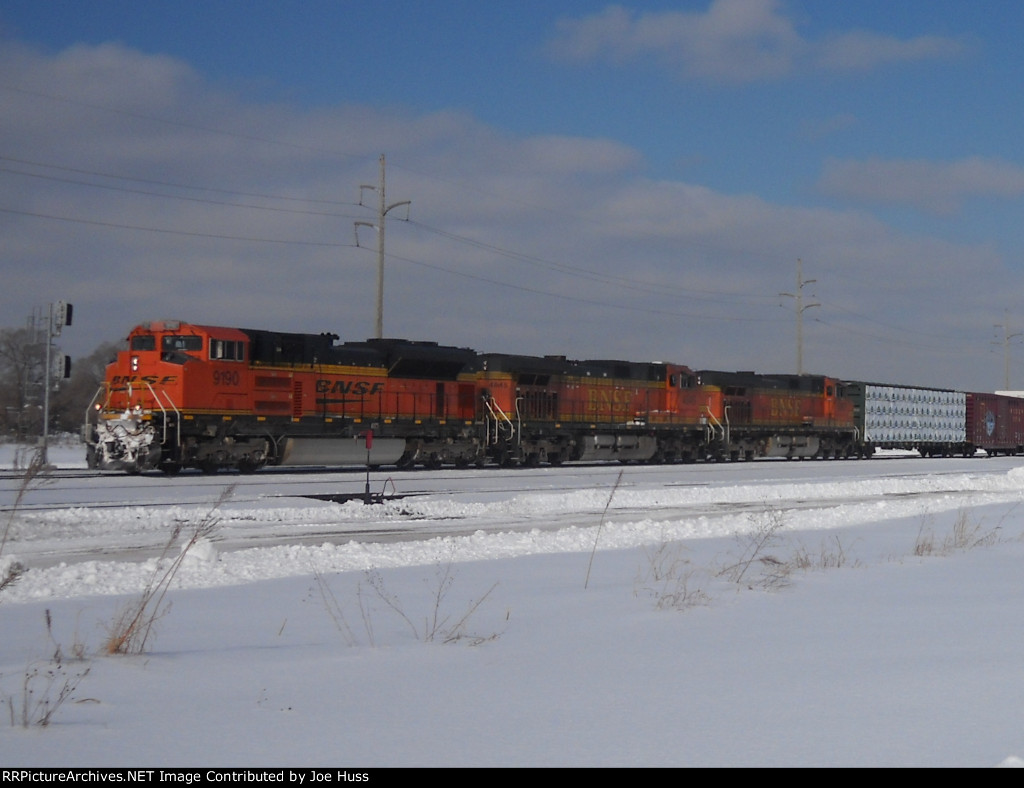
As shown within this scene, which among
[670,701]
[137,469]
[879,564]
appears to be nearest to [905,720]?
[670,701]

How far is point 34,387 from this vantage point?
35562 millimetres

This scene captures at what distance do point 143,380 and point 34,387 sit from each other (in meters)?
10.3

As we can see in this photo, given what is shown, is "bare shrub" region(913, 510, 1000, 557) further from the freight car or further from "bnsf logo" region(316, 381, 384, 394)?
the freight car

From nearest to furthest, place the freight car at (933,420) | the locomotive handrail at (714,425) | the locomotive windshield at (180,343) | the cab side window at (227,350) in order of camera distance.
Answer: the locomotive windshield at (180,343) < the cab side window at (227,350) < the locomotive handrail at (714,425) < the freight car at (933,420)

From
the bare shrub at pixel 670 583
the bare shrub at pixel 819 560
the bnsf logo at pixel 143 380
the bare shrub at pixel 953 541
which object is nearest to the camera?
the bare shrub at pixel 670 583

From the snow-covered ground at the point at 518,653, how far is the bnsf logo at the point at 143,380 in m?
12.5

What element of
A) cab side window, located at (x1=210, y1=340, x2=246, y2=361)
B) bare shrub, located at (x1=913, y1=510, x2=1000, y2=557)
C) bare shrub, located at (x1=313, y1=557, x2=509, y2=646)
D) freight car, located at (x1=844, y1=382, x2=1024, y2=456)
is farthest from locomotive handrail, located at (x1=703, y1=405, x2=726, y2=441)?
bare shrub, located at (x1=313, y1=557, x2=509, y2=646)

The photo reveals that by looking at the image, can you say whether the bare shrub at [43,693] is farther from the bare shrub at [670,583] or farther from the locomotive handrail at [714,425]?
the locomotive handrail at [714,425]

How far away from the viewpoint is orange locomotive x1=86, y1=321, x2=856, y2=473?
89.8 feet

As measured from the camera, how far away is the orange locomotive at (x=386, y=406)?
2736 centimetres

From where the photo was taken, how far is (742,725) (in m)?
4.94

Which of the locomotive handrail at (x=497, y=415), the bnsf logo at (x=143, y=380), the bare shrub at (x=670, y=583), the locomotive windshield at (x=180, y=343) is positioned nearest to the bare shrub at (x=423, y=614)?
the bare shrub at (x=670, y=583)

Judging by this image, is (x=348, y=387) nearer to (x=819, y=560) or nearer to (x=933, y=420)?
(x=819, y=560)

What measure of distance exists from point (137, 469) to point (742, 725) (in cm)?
2486
